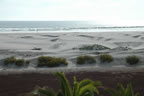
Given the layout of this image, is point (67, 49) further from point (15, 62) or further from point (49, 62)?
point (15, 62)

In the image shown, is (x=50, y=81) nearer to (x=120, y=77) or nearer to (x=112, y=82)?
(x=112, y=82)

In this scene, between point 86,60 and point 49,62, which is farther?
point 86,60

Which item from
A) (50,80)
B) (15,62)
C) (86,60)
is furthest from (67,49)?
(50,80)

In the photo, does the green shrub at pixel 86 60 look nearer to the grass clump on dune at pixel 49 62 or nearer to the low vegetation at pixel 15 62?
the grass clump on dune at pixel 49 62

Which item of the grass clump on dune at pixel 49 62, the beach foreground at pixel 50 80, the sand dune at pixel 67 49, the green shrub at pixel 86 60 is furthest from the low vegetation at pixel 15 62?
the green shrub at pixel 86 60

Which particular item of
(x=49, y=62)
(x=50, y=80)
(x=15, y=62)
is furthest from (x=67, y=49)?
(x=50, y=80)

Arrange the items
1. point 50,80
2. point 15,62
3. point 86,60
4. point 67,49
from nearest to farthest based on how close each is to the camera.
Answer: point 50,80
point 15,62
point 86,60
point 67,49

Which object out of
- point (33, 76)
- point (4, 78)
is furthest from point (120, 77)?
point (4, 78)

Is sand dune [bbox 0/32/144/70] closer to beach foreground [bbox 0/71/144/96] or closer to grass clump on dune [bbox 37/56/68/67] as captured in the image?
grass clump on dune [bbox 37/56/68/67]

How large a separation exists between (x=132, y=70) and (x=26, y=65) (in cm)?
510

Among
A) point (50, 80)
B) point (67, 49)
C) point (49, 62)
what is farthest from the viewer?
point (67, 49)

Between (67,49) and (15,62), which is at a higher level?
(15,62)

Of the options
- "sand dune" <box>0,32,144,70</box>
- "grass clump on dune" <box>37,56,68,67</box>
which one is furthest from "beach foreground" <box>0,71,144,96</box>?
"sand dune" <box>0,32,144,70</box>

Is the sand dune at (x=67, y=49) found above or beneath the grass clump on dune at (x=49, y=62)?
beneath
